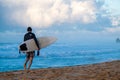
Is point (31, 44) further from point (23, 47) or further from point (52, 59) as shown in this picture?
point (52, 59)

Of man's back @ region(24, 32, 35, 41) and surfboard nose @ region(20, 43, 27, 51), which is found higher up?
man's back @ region(24, 32, 35, 41)

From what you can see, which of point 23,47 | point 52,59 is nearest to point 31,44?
point 23,47

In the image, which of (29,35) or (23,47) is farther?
(23,47)

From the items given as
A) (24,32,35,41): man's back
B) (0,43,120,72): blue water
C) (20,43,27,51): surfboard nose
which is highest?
(0,43,120,72): blue water

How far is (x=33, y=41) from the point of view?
14227mm

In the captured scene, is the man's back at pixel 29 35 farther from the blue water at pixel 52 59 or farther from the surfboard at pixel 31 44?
the blue water at pixel 52 59

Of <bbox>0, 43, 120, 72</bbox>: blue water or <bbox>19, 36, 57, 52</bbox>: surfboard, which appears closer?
<bbox>19, 36, 57, 52</bbox>: surfboard

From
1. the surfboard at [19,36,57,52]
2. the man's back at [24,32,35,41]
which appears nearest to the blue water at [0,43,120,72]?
the surfboard at [19,36,57,52]

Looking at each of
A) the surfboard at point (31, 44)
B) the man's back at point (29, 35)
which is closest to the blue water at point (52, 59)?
the surfboard at point (31, 44)

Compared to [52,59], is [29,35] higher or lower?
lower

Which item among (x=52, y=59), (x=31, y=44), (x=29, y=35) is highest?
(x=52, y=59)

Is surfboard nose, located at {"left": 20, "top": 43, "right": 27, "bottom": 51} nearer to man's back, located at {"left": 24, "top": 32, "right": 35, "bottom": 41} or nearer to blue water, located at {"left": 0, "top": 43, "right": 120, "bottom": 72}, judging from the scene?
man's back, located at {"left": 24, "top": 32, "right": 35, "bottom": 41}

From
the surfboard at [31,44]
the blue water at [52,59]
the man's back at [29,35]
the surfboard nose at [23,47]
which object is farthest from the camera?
the blue water at [52,59]

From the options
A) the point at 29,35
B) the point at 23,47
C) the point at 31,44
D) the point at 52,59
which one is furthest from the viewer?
the point at 52,59
